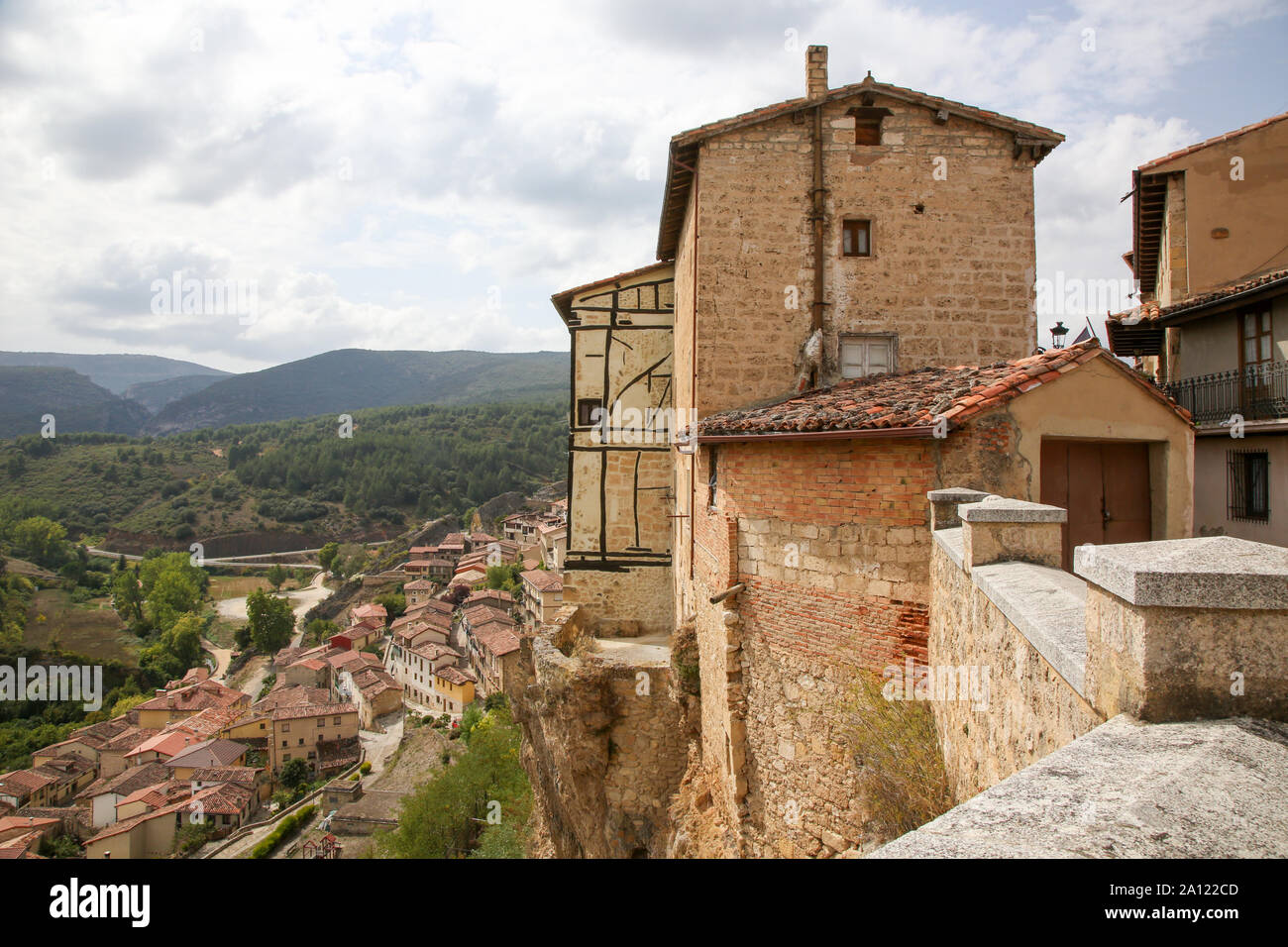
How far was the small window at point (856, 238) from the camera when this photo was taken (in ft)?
33.1

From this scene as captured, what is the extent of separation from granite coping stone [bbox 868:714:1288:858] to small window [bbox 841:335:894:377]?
26.7ft

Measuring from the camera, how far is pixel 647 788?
11164mm

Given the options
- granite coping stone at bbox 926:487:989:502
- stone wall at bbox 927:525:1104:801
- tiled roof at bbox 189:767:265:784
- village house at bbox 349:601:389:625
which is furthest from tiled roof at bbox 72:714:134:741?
granite coping stone at bbox 926:487:989:502

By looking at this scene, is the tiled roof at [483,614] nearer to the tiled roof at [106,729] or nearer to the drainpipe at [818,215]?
the tiled roof at [106,729]

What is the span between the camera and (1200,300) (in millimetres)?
14031

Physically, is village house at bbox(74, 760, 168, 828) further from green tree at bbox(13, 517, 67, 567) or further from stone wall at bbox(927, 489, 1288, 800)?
green tree at bbox(13, 517, 67, 567)

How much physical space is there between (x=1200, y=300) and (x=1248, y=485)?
3.81m

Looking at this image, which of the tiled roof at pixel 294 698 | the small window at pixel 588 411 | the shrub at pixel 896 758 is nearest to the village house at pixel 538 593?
the tiled roof at pixel 294 698

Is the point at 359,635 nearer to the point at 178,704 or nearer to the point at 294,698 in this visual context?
the point at 178,704

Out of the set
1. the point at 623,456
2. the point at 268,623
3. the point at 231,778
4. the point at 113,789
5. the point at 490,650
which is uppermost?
the point at 623,456

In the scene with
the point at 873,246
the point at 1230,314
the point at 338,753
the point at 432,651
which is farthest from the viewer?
the point at 432,651

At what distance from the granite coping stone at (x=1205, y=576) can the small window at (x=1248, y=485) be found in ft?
46.4

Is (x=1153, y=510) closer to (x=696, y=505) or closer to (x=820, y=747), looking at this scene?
(x=820, y=747)

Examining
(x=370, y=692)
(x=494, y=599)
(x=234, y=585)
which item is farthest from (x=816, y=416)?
(x=234, y=585)
